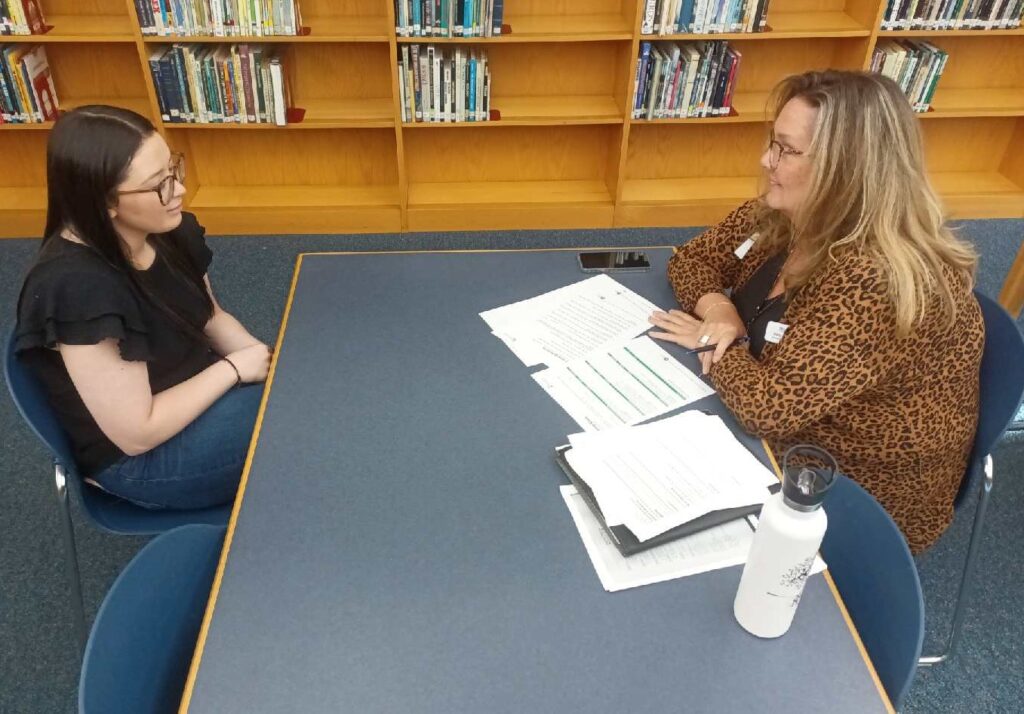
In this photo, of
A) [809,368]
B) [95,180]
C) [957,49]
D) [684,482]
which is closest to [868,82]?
[809,368]

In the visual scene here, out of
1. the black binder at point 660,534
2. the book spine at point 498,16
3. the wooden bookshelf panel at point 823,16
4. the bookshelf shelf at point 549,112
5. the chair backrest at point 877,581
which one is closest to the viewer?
the chair backrest at point 877,581

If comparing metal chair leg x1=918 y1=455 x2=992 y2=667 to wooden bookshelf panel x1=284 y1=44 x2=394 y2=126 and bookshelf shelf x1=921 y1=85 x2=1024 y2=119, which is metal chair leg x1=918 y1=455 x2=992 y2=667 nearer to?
bookshelf shelf x1=921 y1=85 x2=1024 y2=119

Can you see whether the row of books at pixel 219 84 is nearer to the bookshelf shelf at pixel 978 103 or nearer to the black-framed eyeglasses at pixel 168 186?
the black-framed eyeglasses at pixel 168 186

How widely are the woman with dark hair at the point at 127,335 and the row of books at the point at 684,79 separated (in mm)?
2155

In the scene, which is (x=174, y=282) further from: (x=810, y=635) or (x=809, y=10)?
(x=809, y=10)

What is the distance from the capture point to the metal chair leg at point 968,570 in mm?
1525

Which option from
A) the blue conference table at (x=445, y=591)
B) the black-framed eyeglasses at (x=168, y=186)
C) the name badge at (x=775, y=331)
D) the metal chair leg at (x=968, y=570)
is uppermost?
the black-framed eyeglasses at (x=168, y=186)

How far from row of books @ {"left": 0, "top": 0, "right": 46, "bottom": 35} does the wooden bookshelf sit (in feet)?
0.27

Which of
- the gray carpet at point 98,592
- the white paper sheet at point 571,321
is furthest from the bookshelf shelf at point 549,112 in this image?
the white paper sheet at point 571,321

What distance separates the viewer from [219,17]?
2986 mm

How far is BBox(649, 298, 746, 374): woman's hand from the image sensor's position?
1493 millimetres

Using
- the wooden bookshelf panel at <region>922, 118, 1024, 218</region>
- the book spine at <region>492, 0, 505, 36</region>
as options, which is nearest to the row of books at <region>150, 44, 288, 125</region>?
the book spine at <region>492, 0, 505, 36</region>

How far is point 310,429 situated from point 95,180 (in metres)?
0.60

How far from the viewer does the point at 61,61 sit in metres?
3.24
